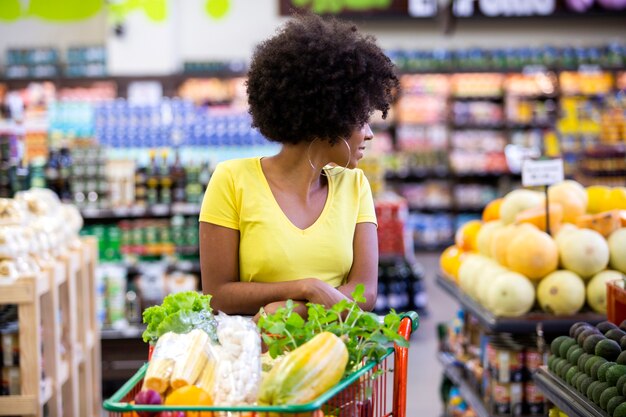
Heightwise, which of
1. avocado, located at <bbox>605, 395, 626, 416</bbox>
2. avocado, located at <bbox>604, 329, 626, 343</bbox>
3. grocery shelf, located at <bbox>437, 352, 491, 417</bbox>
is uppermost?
avocado, located at <bbox>604, 329, 626, 343</bbox>

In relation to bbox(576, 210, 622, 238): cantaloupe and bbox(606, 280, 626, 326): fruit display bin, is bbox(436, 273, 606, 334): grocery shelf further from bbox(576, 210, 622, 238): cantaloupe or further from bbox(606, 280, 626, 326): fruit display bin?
bbox(606, 280, 626, 326): fruit display bin

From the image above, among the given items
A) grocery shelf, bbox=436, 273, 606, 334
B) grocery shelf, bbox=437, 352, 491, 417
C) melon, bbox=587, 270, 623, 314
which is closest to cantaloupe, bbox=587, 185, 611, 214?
melon, bbox=587, 270, 623, 314

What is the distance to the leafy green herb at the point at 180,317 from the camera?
1.76 m

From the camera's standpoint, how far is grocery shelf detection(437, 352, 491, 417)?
378 cm

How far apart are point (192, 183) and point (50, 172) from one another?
1051 mm

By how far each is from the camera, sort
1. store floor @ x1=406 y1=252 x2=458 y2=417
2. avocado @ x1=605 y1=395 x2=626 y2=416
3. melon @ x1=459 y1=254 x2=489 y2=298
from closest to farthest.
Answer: avocado @ x1=605 y1=395 x2=626 y2=416, melon @ x1=459 y1=254 x2=489 y2=298, store floor @ x1=406 y1=252 x2=458 y2=417

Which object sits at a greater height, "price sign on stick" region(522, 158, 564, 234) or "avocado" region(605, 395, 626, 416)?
"price sign on stick" region(522, 158, 564, 234)

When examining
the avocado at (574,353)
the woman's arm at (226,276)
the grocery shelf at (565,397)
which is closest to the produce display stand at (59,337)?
the woman's arm at (226,276)

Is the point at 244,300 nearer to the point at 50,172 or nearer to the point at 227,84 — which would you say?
the point at 50,172

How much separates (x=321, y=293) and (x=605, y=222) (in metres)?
2.10

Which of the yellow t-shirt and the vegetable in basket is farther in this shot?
the yellow t-shirt

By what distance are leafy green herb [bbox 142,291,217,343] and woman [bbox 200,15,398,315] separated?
22 cm

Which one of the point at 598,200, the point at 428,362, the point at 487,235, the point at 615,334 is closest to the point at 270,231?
the point at 615,334

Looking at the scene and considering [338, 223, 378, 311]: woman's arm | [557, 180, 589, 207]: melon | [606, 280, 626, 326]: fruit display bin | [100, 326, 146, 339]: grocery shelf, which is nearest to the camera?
[338, 223, 378, 311]: woman's arm
